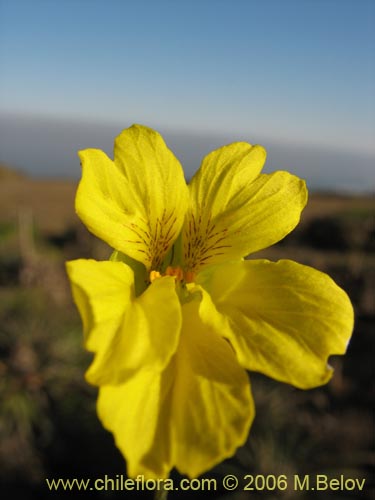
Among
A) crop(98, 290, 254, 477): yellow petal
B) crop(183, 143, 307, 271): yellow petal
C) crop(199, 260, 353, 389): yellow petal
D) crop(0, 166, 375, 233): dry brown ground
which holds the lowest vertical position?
crop(0, 166, 375, 233): dry brown ground

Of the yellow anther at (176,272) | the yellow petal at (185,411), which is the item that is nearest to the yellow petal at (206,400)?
the yellow petal at (185,411)

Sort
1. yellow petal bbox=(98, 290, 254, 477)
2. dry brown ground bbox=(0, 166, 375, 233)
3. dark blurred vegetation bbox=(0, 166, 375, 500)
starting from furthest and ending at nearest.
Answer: dry brown ground bbox=(0, 166, 375, 233)
dark blurred vegetation bbox=(0, 166, 375, 500)
yellow petal bbox=(98, 290, 254, 477)

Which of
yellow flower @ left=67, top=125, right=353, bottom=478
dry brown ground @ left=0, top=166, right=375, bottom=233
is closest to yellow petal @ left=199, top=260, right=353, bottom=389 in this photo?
yellow flower @ left=67, top=125, right=353, bottom=478

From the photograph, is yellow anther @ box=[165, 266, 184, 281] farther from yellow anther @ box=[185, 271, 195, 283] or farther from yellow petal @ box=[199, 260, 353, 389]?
yellow petal @ box=[199, 260, 353, 389]

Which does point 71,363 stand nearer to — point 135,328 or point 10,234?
point 135,328

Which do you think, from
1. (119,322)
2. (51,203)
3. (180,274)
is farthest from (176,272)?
(51,203)

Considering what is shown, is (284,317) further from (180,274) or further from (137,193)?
(137,193)

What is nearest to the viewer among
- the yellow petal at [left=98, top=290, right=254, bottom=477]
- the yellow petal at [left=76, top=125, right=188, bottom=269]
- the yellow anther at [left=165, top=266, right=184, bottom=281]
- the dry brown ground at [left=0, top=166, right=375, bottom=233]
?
the yellow petal at [left=98, top=290, right=254, bottom=477]
